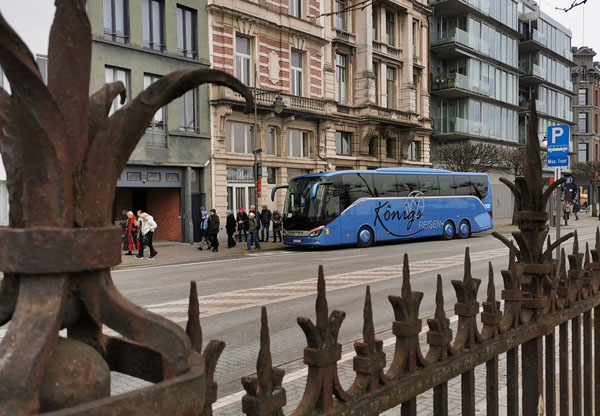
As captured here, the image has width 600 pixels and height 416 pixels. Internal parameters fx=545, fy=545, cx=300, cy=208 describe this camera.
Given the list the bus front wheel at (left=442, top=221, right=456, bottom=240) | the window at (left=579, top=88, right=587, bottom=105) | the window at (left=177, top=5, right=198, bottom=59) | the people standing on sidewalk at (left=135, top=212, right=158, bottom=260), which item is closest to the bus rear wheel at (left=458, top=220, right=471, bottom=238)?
the bus front wheel at (left=442, top=221, right=456, bottom=240)

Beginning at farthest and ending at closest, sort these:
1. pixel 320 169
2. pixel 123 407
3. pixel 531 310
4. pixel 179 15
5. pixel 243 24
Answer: pixel 320 169, pixel 243 24, pixel 179 15, pixel 531 310, pixel 123 407

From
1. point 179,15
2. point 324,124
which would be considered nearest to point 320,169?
point 324,124

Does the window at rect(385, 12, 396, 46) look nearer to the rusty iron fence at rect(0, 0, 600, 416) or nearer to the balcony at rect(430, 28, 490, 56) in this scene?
the balcony at rect(430, 28, 490, 56)

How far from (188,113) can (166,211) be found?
4.68 m

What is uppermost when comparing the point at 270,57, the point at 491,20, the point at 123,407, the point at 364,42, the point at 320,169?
the point at 491,20

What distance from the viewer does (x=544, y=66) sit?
169 feet

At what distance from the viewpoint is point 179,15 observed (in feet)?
80.5

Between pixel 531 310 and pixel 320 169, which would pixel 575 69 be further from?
pixel 531 310

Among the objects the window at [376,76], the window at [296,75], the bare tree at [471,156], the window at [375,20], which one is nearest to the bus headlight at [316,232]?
the window at [296,75]

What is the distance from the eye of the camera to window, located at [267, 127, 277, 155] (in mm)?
28516

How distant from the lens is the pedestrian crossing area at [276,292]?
364 inches

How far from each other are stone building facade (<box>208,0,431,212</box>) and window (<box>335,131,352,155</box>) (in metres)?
0.06

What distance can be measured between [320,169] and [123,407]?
1189 inches

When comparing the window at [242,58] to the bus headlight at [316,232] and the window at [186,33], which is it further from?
the bus headlight at [316,232]
